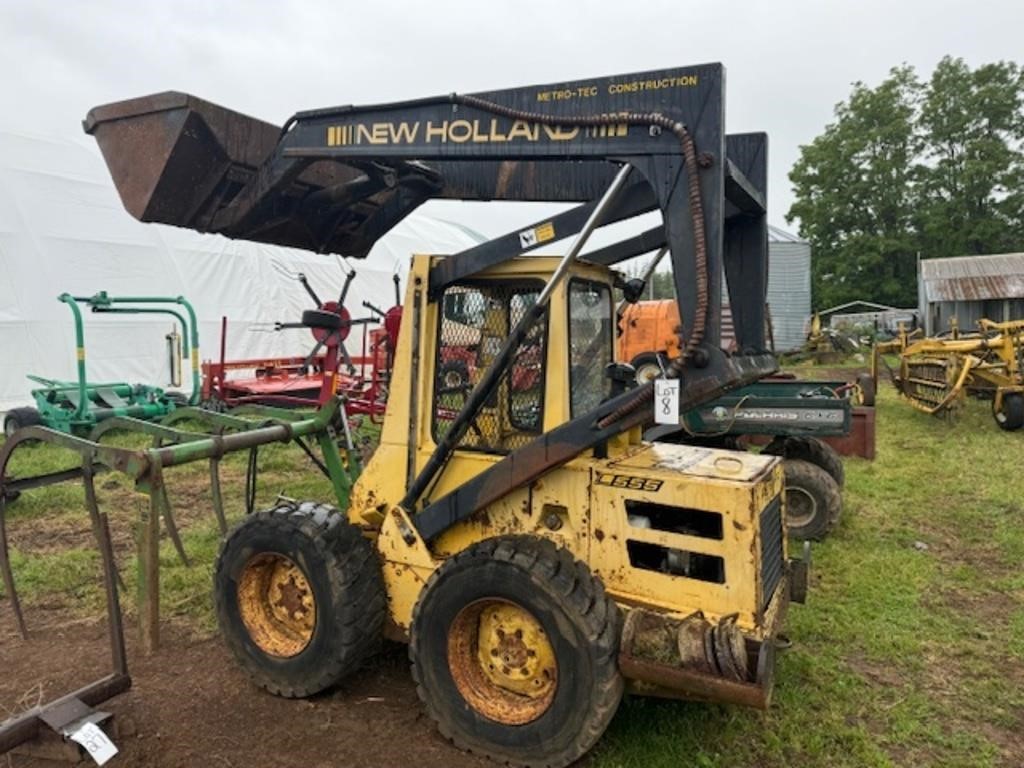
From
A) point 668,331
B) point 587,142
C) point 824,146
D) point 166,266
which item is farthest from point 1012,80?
point 587,142

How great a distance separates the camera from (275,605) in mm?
3693

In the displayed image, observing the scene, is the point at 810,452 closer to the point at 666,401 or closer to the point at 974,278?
the point at 666,401

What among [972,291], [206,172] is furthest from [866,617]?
[972,291]

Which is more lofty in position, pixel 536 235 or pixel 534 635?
pixel 536 235

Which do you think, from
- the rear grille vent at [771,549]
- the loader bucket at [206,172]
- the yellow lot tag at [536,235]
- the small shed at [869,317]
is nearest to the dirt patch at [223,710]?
the rear grille vent at [771,549]

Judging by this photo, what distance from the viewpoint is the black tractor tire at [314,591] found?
3369 millimetres

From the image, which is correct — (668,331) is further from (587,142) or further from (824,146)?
(824,146)

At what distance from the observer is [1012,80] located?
41.1m

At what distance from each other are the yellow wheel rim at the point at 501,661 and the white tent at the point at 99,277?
400 inches

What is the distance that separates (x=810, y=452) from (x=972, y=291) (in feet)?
94.1

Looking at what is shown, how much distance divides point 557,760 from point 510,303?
192 cm

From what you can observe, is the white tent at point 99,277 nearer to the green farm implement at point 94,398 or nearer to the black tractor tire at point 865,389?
the green farm implement at point 94,398

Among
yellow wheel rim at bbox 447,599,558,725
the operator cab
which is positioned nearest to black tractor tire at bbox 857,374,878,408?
the operator cab

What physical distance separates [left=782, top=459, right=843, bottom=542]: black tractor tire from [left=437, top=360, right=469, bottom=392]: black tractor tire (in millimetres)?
3707
